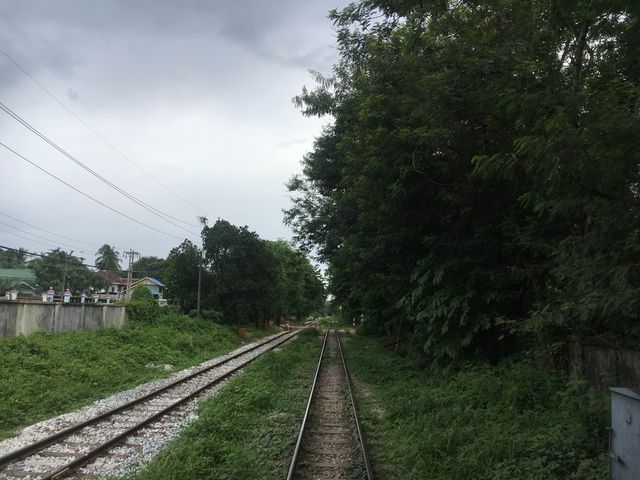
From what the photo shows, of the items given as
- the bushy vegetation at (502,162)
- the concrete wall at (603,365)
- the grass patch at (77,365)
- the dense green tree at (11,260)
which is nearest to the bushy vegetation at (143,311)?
the grass patch at (77,365)

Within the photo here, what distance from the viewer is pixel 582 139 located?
15.8ft

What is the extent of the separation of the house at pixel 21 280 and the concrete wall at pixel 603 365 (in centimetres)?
7204

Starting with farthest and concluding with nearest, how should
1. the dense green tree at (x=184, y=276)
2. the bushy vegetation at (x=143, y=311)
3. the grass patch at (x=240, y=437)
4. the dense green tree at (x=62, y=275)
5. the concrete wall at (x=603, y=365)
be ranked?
the dense green tree at (x=62, y=275) → the dense green tree at (x=184, y=276) → the bushy vegetation at (x=143, y=311) → the concrete wall at (x=603, y=365) → the grass patch at (x=240, y=437)

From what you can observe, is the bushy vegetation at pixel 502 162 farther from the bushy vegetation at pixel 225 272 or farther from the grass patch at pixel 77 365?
the bushy vegetation at pixel 225 272

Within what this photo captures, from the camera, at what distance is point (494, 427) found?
7.42m

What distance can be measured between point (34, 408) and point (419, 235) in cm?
990

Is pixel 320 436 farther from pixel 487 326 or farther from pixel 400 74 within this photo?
pixel 400 74

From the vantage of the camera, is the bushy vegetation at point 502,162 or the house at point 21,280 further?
the house at point 21,280

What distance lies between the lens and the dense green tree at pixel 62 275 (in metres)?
Answer: 73.9

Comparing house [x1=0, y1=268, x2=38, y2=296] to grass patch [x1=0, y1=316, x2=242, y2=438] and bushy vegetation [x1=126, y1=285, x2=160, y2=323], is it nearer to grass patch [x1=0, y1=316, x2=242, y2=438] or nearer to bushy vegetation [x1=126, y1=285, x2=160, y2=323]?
bushy vegetation [x1=126, y1=285, x2=160, y2=323]

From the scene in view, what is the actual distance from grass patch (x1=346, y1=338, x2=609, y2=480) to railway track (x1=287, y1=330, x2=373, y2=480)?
331 mm

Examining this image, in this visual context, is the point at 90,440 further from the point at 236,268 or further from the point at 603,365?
the point at 236,268

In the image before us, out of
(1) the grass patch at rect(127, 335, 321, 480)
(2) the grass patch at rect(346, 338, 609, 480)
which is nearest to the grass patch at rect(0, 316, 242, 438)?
(1) the grass patch at rect(127, 335, 321, 480)

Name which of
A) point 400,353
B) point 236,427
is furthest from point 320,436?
point 400,353
